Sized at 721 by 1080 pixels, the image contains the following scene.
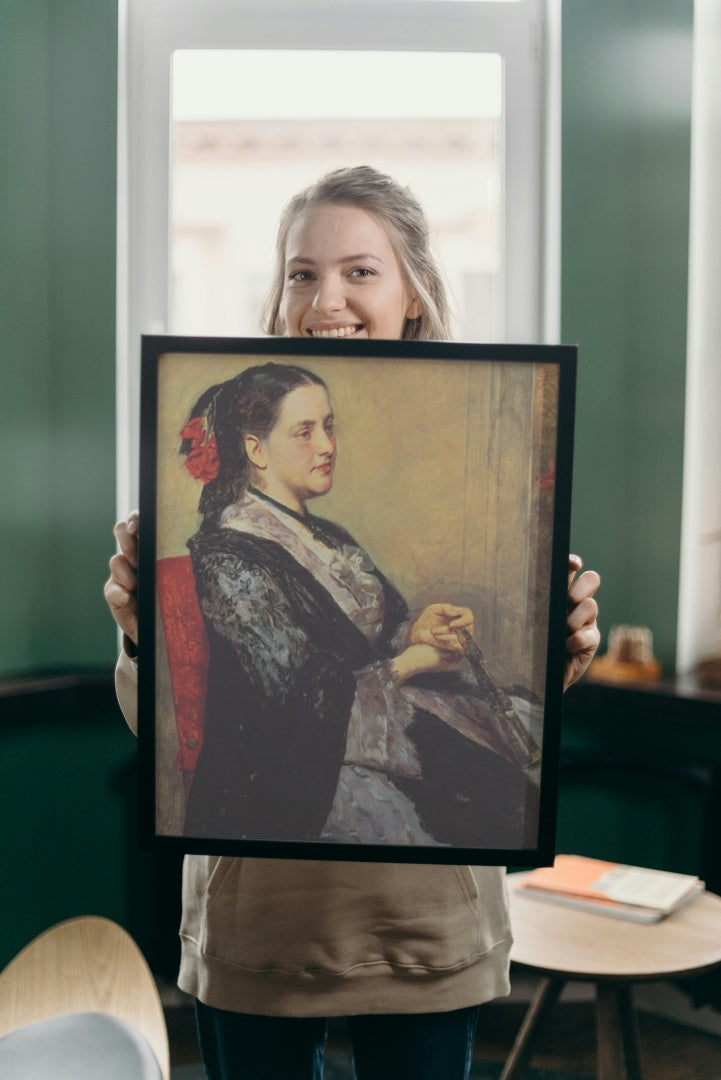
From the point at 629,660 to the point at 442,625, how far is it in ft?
5.54

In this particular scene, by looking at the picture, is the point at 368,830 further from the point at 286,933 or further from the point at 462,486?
the point at 462,486

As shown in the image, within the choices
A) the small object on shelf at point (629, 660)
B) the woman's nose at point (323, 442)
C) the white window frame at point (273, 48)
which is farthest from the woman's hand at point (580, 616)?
the white window frame at point (273, 48)

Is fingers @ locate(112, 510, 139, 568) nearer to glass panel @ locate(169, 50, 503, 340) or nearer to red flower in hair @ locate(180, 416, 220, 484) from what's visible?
red flower in hair @ locate(180, 416, 220, 484)

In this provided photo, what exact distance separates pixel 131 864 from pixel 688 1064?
137 cm

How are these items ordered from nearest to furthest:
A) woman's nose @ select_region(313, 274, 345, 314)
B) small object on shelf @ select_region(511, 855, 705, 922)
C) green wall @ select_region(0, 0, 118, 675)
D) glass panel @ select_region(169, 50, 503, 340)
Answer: woman's nose @ select_region(313, 274, 345, 314)
small object on shelf @ select_region(511, 855, 705, 922)
green wall @ select_region(0, 0, 118, 675)
glass panel @ select_region(169, 50, 503, 340)

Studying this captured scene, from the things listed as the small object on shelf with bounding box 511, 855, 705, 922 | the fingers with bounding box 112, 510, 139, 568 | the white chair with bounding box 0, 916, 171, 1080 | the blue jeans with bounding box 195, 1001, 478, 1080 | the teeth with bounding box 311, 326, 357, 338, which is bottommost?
the small object on shelf with bounding box 511, 855, 705, 922

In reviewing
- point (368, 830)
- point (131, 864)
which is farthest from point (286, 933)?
point (131, 864)

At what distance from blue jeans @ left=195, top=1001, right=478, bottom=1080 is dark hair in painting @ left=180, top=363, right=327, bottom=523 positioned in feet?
1.73

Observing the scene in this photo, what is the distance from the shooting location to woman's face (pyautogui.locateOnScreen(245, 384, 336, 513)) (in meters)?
0.98

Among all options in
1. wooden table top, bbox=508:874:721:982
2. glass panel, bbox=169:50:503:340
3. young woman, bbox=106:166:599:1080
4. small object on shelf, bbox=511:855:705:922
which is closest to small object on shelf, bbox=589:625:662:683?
small object on shelf, bbox=511:855:705:922

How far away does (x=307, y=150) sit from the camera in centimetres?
265

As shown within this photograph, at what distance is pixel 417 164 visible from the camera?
2.66 meters

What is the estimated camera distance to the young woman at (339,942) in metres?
1.06

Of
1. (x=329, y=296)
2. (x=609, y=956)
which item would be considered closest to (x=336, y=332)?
(x=329, y=296)
